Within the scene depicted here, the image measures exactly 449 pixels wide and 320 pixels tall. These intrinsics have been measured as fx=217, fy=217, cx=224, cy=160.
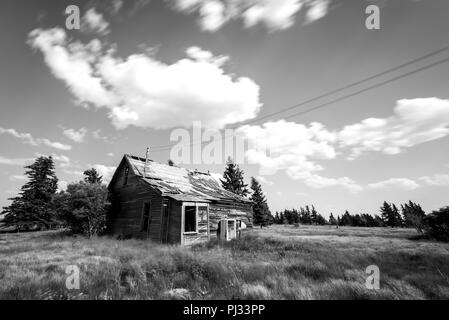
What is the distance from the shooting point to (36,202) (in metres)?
29.8

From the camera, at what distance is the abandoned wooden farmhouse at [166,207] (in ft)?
46.8

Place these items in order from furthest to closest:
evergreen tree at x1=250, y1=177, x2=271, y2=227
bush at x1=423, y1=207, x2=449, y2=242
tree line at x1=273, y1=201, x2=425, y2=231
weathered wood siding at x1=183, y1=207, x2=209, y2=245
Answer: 1. tree line at x1=273, y1=201, x2=425, y2=231
2. evergreen tree at x1=250, y1=177, x2=271, y2=227
3. bush at x1=423, y1=207, x2=449, y2=242
4. weathered wood siding at x1=183, y1=207, x2=209, y2=245

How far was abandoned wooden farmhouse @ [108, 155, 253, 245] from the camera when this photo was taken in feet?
46.8

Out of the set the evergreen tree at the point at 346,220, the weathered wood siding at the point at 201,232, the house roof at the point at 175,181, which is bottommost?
the evergreen tree at the point at 346,220

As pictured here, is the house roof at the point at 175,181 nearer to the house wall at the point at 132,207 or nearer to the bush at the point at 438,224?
the house wall at the point at 132,207

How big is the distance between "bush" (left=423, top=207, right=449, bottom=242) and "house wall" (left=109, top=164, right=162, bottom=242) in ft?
69.5

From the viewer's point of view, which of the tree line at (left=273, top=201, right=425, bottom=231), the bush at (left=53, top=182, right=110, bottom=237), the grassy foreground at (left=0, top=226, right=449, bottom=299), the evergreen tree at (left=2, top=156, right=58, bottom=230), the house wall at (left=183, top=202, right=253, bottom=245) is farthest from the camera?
the tree line at (left=273, top=201, right=425, bottom=231)

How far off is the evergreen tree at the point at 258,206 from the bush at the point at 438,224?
2319cm

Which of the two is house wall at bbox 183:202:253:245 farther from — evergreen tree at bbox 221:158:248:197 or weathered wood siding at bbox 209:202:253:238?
evergreen tree at bbox 221:158:248:197

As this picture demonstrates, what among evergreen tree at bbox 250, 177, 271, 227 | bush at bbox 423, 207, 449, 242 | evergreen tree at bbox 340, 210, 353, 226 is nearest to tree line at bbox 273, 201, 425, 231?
evergreen tree at bbox 340, 210, 353, 226

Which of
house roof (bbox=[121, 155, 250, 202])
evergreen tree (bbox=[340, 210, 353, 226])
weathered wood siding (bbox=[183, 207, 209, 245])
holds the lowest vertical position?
evergreen tree (bbox=[340, 210, 353, 226])

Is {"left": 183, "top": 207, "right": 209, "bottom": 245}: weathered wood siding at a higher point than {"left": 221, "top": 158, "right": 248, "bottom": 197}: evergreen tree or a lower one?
lower

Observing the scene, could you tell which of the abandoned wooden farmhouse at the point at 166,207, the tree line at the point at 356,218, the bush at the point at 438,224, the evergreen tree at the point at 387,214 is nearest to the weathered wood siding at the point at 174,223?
the abandoned wooden farmhouse at the point at 166,207
